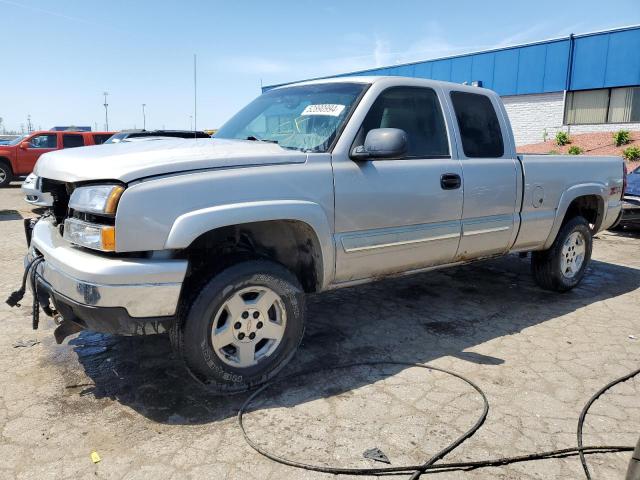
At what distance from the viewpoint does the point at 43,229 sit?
328cm

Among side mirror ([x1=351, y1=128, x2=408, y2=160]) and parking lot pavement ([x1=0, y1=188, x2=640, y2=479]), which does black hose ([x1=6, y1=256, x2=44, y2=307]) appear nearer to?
parking lot pavement ([x1=0, y1=188, x2=640, y2=479])

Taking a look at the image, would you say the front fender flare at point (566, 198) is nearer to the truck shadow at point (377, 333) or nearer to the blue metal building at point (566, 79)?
the truck shadow at point (377, 333)

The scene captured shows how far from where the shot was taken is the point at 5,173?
1662cm

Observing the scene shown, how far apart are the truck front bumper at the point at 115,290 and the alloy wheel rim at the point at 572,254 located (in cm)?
407

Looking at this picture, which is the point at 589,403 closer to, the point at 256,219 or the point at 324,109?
the point at 256,219

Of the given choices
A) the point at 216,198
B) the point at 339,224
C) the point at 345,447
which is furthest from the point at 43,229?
the point at 345,447

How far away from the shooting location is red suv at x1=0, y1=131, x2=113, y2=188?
16.5 metres

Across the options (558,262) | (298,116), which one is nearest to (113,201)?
(298,116)

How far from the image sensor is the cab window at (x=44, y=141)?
16906 mm

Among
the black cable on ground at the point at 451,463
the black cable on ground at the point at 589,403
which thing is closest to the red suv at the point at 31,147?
the black cable on ground at the point at 451,463

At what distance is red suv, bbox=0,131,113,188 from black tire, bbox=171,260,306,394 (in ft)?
50.8

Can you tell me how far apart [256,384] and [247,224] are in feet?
3.26

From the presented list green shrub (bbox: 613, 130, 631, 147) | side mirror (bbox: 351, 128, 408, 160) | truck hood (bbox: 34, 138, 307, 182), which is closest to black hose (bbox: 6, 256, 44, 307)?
truck hood (bbox: 34, 138, 307, 182)

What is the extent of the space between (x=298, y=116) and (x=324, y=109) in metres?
0.22
